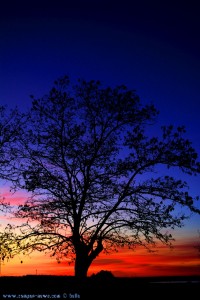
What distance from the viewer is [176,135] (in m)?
22.4

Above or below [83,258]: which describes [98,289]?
below

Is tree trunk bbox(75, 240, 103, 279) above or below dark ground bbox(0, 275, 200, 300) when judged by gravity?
above

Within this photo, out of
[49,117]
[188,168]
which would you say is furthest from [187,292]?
[49,117]

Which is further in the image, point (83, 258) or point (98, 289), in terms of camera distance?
point (83, 258)

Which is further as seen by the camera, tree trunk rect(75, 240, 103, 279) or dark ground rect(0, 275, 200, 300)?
tree trunk rect(75, 240, 103, 279)

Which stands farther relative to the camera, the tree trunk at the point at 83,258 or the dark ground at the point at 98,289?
the tree trunk at the point at 83,258

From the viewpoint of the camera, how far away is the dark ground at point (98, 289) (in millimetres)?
12836

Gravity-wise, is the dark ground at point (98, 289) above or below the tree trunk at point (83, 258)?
below

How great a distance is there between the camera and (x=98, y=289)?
13.0 m

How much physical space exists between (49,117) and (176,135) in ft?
24.2

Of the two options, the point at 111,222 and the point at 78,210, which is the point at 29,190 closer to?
the point at 78,210

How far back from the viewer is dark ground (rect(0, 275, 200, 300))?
12.8 m

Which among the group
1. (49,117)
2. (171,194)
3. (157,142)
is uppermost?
(49,117)

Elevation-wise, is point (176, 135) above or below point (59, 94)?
A: below
